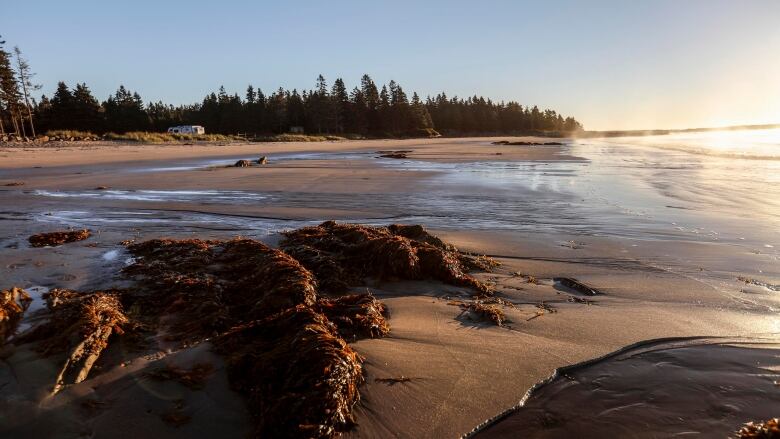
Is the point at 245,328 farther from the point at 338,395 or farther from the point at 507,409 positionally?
the point at 507,409

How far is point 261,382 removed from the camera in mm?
2170

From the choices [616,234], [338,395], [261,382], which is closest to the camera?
[338,395]

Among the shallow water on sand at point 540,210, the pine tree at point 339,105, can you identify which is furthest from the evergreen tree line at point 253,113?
the shallow water on sand at point 540,210

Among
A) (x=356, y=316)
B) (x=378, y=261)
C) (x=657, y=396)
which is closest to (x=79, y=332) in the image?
(x=356, y=316)

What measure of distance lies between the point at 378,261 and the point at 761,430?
2744 mm

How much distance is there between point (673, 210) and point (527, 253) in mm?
4088

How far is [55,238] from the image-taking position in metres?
5.10

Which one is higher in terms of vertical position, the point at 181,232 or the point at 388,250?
the point at 388,250

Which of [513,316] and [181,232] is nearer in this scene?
[513,316]

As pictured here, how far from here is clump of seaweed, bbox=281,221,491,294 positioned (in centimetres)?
381

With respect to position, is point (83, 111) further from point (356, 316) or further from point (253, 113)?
point (356, 316)

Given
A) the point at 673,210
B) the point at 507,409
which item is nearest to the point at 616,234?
the point at 673,210

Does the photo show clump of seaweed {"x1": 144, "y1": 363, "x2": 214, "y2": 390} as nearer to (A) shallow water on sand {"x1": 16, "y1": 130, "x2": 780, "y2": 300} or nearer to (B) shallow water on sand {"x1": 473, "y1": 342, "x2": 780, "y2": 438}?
(B) shallow water on sand {"x1": 473, "y1": 342, "x2": 780, "y2": 438}

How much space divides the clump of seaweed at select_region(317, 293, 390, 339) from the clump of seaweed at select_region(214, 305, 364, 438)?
0.49 feet
